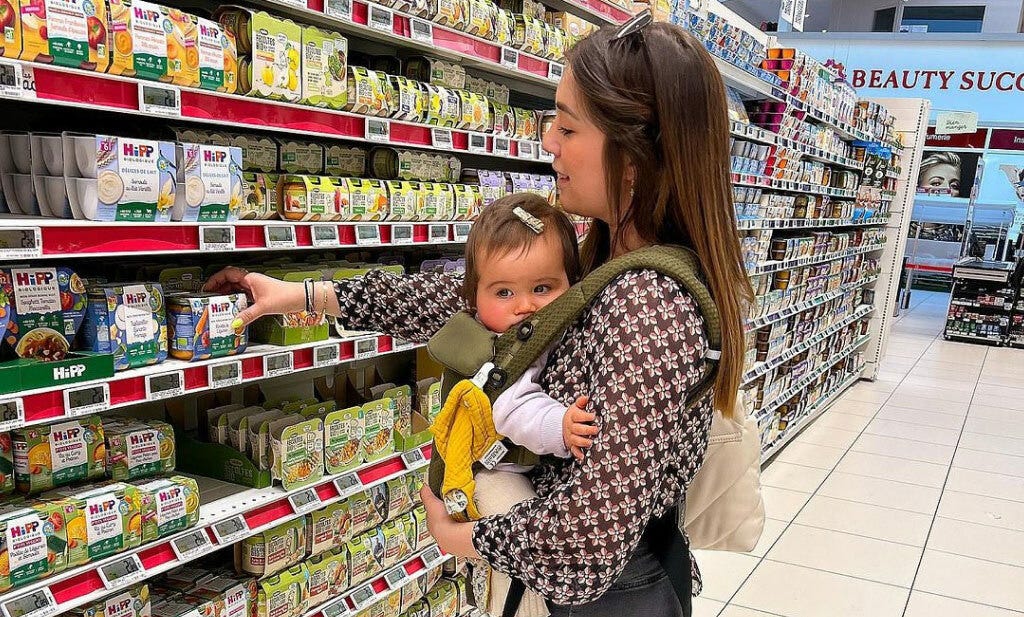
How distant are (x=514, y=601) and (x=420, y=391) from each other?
1.32 m

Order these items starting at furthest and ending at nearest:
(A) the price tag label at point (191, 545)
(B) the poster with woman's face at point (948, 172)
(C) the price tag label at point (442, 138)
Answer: (B) the poster with woman's face at point (948, 172) < (C) the price tag label at point (442, 138) < (A) the price tag label at point (191, 545)

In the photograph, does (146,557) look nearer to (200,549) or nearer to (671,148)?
(200,549)

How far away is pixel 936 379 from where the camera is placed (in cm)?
830

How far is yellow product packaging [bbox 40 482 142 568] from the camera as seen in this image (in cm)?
158

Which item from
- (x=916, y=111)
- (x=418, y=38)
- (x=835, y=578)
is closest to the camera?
(x=418, y=38)

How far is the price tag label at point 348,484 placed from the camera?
2248mm

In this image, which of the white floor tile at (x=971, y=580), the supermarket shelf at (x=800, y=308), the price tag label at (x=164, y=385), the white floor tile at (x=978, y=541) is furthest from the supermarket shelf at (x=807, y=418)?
the price tag label at (x=164, y=385)

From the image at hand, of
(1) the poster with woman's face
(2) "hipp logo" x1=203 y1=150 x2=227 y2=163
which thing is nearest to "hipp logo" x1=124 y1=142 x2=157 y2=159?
(2) "hipp logo" x1=203 y1=150 x2=227 y2=163

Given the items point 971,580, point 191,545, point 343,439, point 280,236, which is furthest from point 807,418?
point 191,545

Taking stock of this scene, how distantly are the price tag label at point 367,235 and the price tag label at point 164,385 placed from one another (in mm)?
642

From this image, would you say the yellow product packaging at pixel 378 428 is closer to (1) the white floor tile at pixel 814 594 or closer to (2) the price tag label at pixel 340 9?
(2) the price tag label at pixel 340 9

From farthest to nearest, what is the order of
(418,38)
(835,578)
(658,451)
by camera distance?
(835,578) < (418,38) < (658,451)

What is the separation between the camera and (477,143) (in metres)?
2.62

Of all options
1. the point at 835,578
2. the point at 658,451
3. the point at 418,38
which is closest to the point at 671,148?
the point at 658,451
